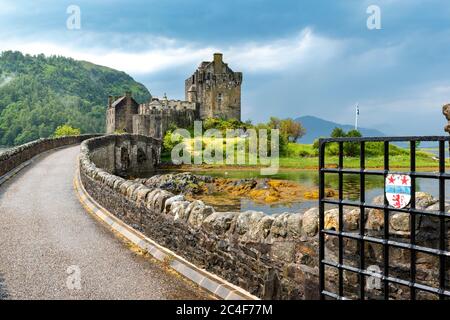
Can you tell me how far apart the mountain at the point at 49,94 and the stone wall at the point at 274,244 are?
10115 cm

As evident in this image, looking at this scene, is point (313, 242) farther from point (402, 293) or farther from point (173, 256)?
point (173, 256)

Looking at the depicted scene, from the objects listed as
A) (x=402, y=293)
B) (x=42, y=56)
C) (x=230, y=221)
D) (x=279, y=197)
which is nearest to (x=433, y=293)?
(x=402, y=293)

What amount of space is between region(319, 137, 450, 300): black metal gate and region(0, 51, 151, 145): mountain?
104 metres

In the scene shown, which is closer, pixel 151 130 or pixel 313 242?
pixel 313 242

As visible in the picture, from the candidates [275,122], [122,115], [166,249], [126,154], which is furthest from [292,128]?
[166,249]

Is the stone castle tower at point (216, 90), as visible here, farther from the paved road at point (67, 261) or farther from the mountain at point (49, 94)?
the paved road at point (67, 261)

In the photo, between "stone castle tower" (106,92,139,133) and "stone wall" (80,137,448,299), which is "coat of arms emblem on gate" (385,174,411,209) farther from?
"stone castle tower" (106,92,139,133)

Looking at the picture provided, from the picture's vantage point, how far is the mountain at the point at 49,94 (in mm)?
106938

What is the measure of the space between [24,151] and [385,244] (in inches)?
924

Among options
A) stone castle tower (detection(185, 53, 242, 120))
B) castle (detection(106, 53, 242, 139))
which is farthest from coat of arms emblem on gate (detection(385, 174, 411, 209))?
stone castle tower (detection(185, 53, 242, 120))

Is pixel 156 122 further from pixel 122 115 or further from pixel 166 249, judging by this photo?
pixel 166 249

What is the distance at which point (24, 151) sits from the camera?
82.0ft

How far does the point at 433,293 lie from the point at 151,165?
51491 mm
